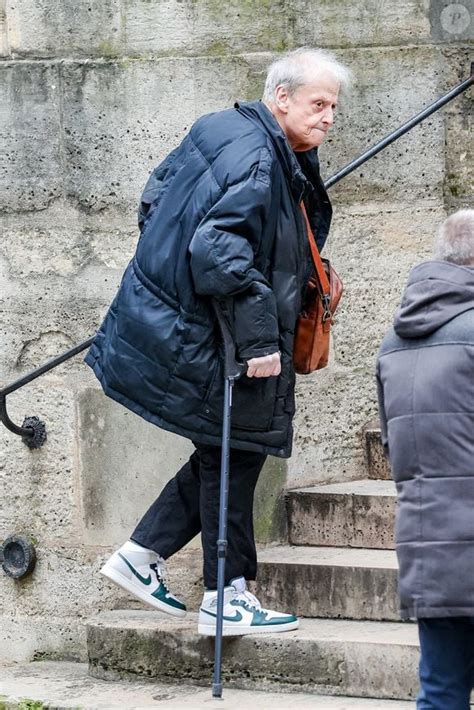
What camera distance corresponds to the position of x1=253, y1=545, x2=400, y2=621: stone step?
484cm

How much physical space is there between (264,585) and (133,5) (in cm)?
211

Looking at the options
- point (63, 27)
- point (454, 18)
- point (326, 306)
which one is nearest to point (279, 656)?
point (326, 306)

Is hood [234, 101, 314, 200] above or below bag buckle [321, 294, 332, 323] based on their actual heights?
above

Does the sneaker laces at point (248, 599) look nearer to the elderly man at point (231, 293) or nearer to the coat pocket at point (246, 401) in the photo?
the elderly man at point (231, 293)

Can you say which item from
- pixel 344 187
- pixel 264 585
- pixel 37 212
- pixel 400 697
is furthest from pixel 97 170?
pixel 400 697

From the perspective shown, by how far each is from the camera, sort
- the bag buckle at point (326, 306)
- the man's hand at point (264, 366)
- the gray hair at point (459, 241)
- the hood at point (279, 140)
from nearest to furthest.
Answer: the gray hair at point (459, 241) < the man's hand at point (264, 366) < the hood at point (279, 140) < the bag buckle at point (326, 306)

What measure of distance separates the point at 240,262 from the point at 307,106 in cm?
59

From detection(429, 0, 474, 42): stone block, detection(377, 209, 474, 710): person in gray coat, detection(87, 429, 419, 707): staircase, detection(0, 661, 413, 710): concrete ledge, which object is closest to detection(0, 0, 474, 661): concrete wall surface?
detection(429, 0, 474, 42): stone block

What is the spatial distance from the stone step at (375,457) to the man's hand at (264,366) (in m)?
1.14

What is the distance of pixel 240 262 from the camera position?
438 cm

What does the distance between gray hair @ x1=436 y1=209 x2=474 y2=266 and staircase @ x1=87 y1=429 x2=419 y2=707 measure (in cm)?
133

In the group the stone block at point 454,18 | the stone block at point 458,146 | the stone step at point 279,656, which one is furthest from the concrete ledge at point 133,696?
the stone block at point 454,18

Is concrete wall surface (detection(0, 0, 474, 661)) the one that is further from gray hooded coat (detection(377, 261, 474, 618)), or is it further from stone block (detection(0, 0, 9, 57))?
gray hooded coat (detection(377, 261, 474, 618))

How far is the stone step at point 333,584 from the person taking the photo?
15.9 ft
